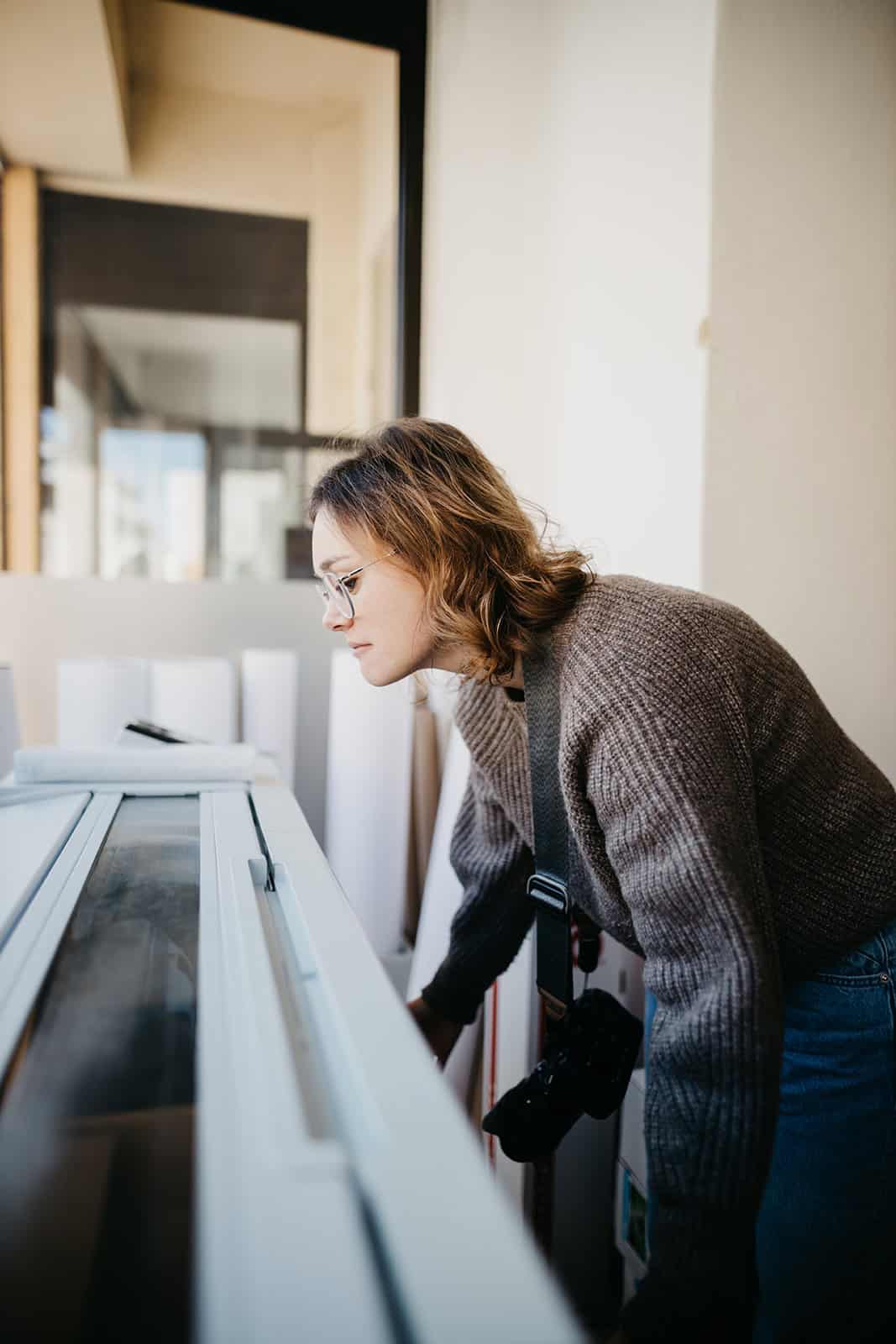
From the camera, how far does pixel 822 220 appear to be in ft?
4.38

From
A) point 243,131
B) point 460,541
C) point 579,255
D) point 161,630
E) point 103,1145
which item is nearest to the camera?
point 103,1145

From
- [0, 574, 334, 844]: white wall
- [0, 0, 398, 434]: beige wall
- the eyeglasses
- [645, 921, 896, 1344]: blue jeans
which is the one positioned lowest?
[645, 921, 896, 1344]: blue jeans

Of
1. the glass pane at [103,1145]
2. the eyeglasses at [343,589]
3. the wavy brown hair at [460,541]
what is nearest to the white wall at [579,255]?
the wavy brown hair at [460,541]

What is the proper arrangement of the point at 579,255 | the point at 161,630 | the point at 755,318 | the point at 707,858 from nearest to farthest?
the point at 707,858 < the point at 755,318 < the point at 579,255 < the point at 161,630

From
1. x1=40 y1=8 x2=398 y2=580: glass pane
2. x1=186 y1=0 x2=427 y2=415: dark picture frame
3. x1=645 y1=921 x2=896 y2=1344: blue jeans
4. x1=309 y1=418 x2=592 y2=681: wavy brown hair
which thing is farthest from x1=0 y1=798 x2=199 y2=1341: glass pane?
x1=186 y1=0 x2=427 y2=415: dark picture frame

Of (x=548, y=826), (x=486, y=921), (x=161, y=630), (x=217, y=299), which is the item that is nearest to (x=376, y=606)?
(x=548, y=826)

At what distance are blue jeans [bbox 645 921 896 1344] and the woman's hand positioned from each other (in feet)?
1.31

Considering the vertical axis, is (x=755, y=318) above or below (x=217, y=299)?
below

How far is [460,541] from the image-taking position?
0.92 m

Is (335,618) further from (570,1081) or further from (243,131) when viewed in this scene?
(243,131)

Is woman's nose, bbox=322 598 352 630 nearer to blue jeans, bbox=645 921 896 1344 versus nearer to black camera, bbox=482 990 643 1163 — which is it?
black camera, bbox=482 990 643 1163

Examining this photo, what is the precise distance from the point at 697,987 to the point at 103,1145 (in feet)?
1.45

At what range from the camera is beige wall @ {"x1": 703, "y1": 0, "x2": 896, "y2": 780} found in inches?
50.6

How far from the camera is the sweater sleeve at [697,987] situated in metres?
0.59
